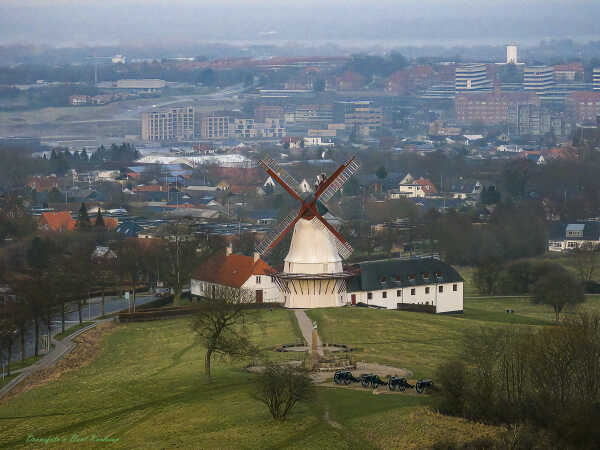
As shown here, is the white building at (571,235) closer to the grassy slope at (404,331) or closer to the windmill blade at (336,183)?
the grassy slope at (404,331)

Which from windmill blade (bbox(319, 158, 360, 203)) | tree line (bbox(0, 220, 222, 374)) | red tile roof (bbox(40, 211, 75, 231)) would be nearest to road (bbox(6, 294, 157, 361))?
tree line (bbox(0, 220, 222, 374))

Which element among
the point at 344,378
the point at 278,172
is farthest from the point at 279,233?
the point at 344,378

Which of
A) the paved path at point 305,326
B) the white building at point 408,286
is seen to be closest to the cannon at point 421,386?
the paved path at point 305,326

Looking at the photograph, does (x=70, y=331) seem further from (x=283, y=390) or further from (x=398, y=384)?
(x=283, y=390)

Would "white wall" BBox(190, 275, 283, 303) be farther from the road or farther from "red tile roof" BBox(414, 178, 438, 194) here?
"red tile roof" BBox(414, 178, 438, 194)

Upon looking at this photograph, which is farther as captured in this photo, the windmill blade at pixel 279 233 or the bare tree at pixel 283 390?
the windmill blade at pixel 279 233

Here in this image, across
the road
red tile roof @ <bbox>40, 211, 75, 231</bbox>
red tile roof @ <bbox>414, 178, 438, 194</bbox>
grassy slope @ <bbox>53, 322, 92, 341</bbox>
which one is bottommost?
red tile roof @ <bbox>414, 178, 438, 194</bbox>

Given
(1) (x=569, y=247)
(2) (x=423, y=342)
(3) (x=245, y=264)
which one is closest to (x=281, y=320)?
(2) (x=423, y=342)

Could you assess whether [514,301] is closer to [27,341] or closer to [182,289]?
[182,289]
